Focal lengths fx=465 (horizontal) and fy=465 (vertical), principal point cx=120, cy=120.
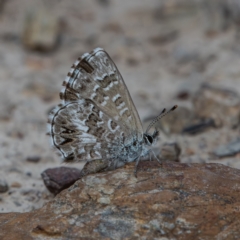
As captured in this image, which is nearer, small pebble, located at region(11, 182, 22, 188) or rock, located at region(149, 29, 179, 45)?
small pebble, located at region(11, 182, 22, 188)

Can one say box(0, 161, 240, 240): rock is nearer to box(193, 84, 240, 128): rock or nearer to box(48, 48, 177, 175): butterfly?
box(48, 48, 177, 175): butterfly

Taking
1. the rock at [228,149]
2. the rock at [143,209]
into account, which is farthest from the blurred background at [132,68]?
the rock at [143,209]

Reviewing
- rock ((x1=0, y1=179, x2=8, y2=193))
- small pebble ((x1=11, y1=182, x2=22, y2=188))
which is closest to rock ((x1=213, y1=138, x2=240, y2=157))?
small pebble ((x1=11, y1=182, x2=22, y2=188))

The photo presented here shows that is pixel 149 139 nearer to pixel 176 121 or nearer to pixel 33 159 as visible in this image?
pixel 33 159

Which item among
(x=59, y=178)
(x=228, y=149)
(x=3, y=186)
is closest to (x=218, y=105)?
(x=228, y=149)

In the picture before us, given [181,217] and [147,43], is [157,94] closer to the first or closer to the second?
[147,43]
